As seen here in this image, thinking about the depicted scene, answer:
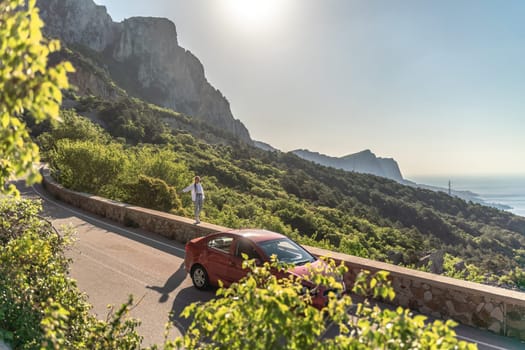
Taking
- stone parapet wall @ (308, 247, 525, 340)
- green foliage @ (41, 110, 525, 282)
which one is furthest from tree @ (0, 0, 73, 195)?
green foliage @ (41, 110, 525, 282)

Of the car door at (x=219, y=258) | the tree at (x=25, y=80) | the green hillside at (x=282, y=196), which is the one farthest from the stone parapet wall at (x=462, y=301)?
the tree at (x=25, y=80)

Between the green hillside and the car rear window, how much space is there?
6.02 meters

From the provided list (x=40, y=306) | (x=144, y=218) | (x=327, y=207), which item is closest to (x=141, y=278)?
(x=40, y=306)

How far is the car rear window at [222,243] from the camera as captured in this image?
319 inches

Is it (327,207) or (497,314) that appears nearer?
(497,314)

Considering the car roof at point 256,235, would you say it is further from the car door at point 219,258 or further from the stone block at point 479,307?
the stone block at point 479,307

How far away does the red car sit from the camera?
7496 millimetres

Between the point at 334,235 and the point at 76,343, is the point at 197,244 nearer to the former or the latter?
the point at 76,343

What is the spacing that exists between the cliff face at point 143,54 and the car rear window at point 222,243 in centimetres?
12723

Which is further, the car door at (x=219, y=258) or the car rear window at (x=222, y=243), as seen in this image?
the car rear window at (x=222, y=243)

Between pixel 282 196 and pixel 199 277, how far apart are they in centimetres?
3549

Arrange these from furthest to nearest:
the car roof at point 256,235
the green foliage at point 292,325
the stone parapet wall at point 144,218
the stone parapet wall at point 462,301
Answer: the stone parapet wall at point 144,218 < the car roof at point 256,235 < the stone parapet wall at point 462,301 < the green foliage at point 292,325

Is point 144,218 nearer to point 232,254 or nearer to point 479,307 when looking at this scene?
point 232,254

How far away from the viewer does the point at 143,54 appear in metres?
156
